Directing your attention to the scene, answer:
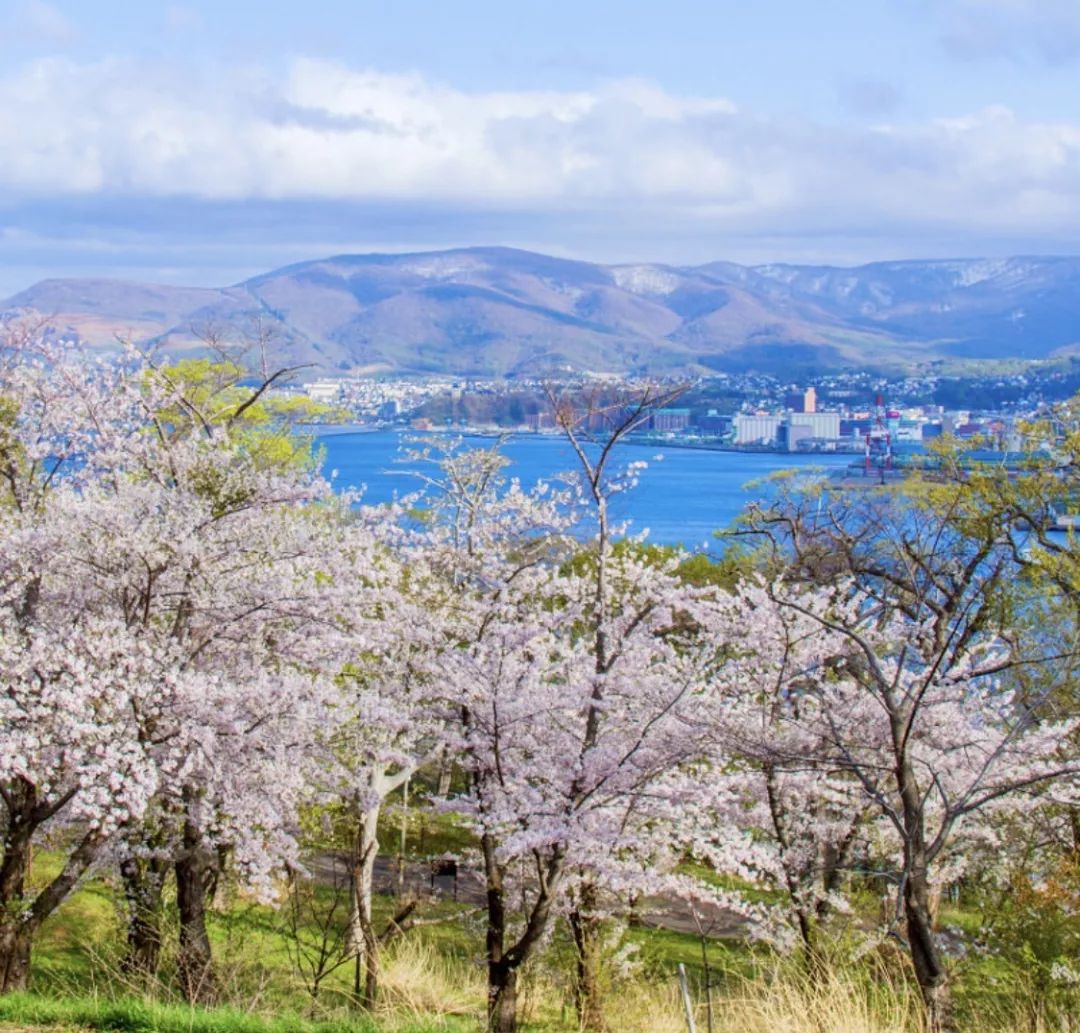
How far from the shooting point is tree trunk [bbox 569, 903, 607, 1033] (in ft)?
32.3

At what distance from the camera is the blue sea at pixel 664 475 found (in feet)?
182

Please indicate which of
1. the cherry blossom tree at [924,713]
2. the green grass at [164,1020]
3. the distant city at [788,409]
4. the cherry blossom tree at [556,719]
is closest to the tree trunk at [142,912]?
the cherry blossom tree at [556,719]

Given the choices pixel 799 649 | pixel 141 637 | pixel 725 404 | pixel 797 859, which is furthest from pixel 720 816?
pixel 725 404

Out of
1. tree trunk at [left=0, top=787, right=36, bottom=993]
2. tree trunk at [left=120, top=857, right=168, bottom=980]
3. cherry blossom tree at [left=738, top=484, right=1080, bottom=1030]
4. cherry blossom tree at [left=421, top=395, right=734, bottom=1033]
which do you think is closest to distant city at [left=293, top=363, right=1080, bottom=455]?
cherry blossom tree at [left=738, top=484, right=1080, bottom=1030]

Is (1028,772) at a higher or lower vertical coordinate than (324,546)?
lower

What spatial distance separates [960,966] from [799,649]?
3.39 meters

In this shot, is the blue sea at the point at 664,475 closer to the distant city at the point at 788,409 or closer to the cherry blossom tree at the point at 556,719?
the distant city at the point at 788,409

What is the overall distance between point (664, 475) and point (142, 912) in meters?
80.6

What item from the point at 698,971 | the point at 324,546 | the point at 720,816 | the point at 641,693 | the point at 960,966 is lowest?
the point at 698,971

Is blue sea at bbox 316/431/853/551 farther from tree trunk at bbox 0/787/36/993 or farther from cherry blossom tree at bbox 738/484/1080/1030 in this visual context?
tree trunk at bbox 0/787/36/993

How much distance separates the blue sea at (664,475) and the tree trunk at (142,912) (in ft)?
78.0

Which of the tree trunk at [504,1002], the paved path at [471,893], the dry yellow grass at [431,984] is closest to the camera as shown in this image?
the tree trunk at [504,1002]

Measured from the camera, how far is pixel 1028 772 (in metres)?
11.5

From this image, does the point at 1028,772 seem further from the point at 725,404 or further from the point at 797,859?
the point at 725,404
